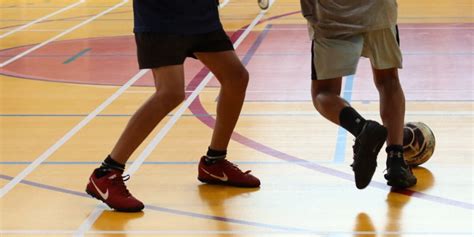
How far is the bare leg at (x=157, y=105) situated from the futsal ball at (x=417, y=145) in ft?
4.50

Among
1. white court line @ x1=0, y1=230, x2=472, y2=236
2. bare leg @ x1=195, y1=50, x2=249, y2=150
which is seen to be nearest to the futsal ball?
bare leg @ x1=195, y1=50, x2=249, y2=150

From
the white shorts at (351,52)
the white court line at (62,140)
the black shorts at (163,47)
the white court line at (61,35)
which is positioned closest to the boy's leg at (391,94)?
the white shorts at (351,52)

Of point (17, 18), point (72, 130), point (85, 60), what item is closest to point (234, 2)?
point (17, 18)

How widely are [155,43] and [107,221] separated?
34.2 inches

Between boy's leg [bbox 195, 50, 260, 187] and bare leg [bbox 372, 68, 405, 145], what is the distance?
2.29 ft

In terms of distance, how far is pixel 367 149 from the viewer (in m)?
5.20

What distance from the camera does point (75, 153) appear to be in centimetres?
658

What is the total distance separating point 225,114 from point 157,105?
53 cm

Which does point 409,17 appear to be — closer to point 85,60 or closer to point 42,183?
point 85,60

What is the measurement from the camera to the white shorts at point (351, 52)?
5430 mm

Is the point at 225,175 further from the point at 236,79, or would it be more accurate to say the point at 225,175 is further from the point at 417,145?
the point at 417,145

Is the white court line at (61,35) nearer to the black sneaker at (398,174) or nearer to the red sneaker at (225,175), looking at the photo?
the red sneaker at (225,175)

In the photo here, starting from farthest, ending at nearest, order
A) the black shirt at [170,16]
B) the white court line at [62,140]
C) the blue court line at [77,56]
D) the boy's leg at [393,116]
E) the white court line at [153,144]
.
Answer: the blue court line at [77,56]
the white court line at [62,140]
the boy's leg at [393,116]
the black shirt at [170,16]
the white court line at [153,144]

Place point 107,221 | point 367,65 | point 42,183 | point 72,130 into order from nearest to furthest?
point 107,221, point 42,183, point 72,130, point 367,65
